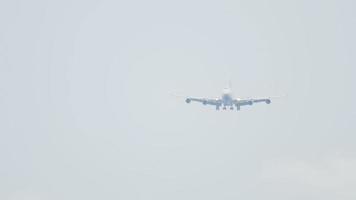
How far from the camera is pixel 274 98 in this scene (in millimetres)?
195875

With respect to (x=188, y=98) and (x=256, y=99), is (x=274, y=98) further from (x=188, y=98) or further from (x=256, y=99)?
(x=188, y=98)

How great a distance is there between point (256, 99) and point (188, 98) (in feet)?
50.4

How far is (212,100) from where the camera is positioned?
196 meters

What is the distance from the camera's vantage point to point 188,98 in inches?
7830

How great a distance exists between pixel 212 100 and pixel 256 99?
1014 cm

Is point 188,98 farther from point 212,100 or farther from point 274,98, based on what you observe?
point 274,98

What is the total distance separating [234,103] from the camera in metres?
196

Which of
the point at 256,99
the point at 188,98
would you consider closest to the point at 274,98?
the point at 256,99

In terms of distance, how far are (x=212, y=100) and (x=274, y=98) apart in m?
13.8

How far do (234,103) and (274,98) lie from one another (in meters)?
8.98

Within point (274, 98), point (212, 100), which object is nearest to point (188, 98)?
point (212, 100)

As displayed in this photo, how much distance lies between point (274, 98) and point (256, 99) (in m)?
4.29

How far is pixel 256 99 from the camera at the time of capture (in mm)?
197750
